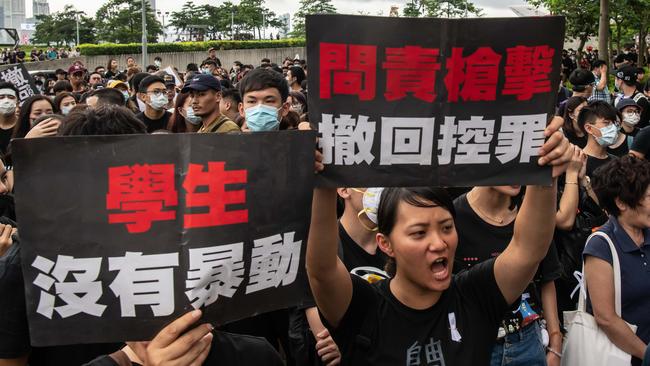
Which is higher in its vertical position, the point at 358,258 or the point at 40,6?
the point at 40,6

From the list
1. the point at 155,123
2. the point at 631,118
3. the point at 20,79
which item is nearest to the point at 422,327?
the point at 155,123

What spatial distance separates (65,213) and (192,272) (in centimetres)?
37

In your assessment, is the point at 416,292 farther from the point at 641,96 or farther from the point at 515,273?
the point at 641,96

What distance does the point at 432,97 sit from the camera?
6.89ft

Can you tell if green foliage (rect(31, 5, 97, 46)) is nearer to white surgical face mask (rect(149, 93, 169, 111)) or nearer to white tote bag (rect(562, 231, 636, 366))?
white surgical face mask (rect(149, 93, 169, 111))

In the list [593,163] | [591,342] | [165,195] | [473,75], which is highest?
[473,75]

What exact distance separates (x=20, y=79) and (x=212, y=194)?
270 inches

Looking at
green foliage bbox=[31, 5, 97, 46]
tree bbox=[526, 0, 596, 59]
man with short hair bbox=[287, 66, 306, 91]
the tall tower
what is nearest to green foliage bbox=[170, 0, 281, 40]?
green foliage bbox=[31, 5, 97, 46]

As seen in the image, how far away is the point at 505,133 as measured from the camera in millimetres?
2141

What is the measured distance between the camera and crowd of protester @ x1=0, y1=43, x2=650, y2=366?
2174 mm

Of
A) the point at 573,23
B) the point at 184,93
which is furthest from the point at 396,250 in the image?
the point at 573,23

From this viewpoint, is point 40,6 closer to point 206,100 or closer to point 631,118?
point 206,100

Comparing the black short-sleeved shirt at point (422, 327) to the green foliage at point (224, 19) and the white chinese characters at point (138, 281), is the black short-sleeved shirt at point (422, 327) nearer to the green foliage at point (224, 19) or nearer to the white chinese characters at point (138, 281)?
the white chinese characters at point (138, 281)

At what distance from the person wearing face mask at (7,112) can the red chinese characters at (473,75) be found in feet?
17.8
